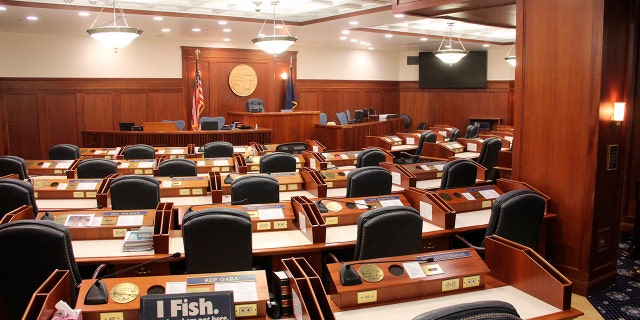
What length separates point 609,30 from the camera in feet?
14.8

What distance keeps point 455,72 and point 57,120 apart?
36.3ft

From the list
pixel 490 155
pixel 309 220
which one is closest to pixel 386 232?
pixel 309 220

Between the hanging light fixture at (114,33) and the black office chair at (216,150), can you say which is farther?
the black office chair at (216,150)

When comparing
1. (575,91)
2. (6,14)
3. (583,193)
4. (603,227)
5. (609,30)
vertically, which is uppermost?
(6,14)

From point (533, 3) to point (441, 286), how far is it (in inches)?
123

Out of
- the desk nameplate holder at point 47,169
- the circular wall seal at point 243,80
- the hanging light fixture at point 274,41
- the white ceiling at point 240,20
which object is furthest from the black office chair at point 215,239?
the circular wall seal at point 243,80

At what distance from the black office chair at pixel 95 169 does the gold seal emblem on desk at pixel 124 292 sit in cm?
382

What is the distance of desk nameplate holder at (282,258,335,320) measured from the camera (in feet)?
7.74

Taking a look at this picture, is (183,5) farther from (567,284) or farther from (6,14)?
(567,284)

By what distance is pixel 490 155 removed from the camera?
25.7ft

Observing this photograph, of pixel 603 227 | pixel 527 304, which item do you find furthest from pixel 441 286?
pixel 603 227

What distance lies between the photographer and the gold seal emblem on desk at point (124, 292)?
8.04 ft

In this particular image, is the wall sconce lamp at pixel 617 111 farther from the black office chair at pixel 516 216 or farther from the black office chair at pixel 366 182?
the black office chair at pixel 366 182

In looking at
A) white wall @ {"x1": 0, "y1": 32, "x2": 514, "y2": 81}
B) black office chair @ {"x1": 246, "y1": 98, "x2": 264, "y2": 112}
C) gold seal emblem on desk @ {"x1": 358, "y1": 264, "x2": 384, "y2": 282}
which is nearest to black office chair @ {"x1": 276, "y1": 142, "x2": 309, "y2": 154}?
black office chair @ {"x1": 246, "y1": 98, "x2": 264, "y2": 112}
